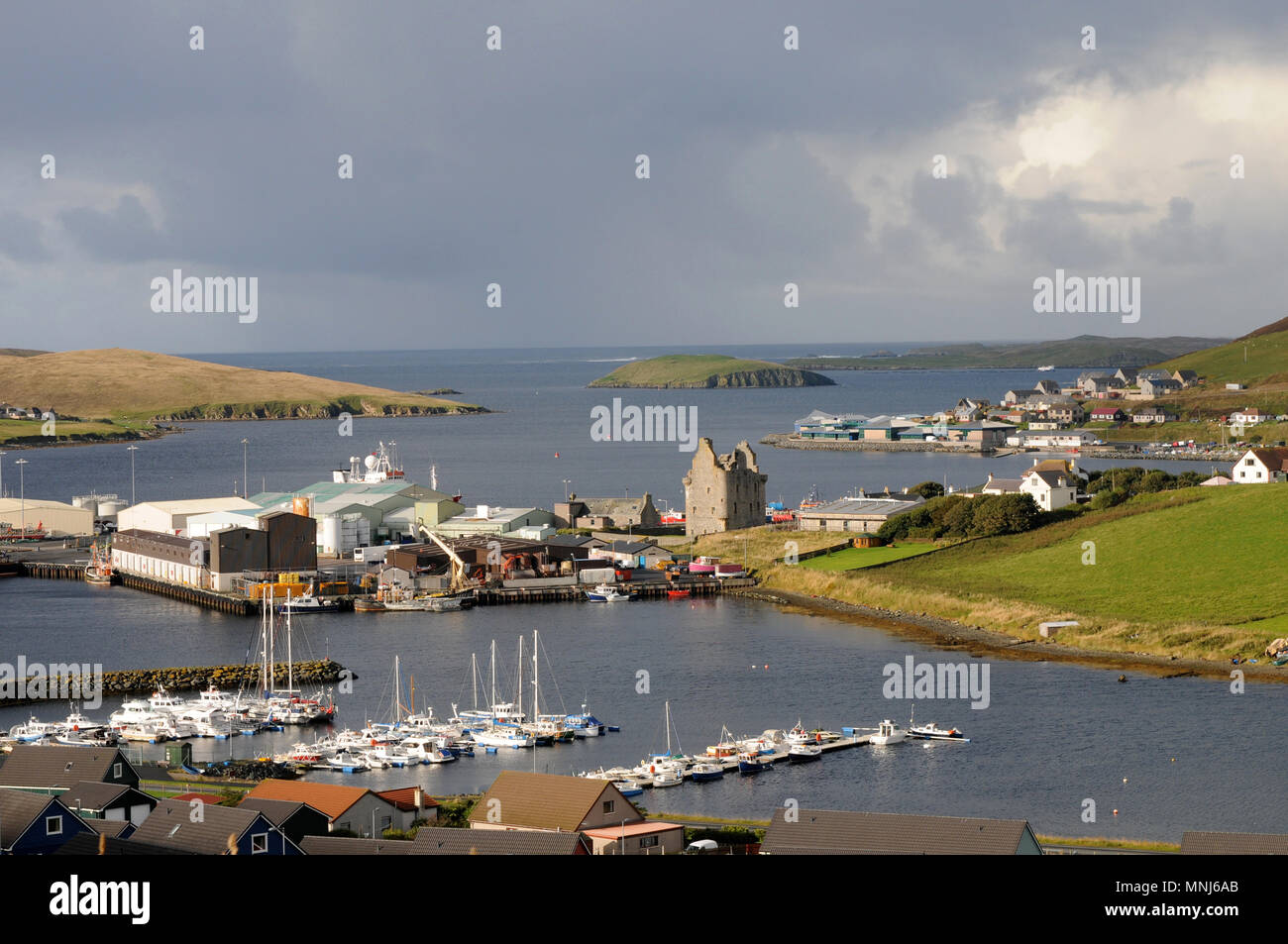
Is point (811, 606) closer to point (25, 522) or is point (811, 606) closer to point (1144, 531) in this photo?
point (1144, 531)

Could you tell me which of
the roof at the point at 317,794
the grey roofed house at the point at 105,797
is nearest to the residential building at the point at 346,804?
the roof at the point at 317,794

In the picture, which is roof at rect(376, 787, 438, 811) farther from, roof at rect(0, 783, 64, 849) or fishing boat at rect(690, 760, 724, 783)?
roof at rect(0, 783, 64, 849)

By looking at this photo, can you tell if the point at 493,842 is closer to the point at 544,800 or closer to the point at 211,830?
the point at 211,830

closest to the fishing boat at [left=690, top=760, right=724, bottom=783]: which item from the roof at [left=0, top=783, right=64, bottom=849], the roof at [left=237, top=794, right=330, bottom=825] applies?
the roof at [left=237, top=794, right=330, bottom=825]

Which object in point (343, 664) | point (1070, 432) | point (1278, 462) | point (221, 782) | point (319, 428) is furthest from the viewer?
point (319, 428)

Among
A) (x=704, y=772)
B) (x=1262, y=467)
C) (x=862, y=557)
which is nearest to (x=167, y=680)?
(x=704, y=772)

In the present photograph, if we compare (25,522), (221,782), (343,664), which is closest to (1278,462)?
(343,664)
